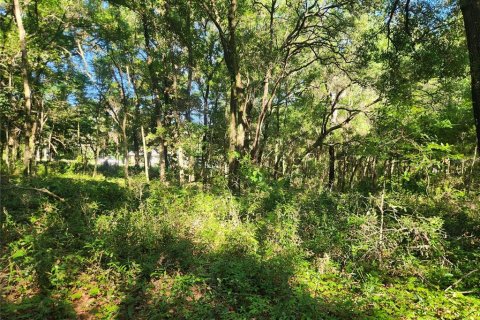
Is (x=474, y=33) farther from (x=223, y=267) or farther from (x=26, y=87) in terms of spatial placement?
(x=26, y=87)

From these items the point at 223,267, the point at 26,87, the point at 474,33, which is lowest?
the point at 223,267

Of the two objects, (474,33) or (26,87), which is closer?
(474,33)

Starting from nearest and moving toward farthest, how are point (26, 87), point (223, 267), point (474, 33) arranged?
point (223, 267)
point (474, 33)
point (26, 87)

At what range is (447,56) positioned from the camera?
8.34 meters

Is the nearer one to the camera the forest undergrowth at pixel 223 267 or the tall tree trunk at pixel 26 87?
the forest undergrowth at pixel 223 267

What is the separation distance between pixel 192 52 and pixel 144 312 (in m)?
13.6

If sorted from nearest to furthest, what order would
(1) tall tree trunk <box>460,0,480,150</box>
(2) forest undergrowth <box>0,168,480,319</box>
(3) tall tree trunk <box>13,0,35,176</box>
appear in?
(2) forest undergrowth <box>0,168,480,319</box> → (1) tall tree trunk <box>460,0,480,150</box> → (3) tall tree trunk <box>13,0,35,176</box>

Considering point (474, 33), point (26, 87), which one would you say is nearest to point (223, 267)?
point (474, 33)

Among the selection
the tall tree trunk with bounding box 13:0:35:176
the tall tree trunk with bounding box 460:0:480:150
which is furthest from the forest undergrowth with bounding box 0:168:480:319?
the tall tree trunk with bounding box 13:0:35:176

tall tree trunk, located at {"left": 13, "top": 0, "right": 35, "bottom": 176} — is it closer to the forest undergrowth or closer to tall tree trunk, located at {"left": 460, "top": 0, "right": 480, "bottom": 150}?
the forest undergrowth

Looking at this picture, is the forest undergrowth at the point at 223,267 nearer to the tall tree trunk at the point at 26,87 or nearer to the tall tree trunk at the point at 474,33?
the tall tree trunk at the point at 474,33

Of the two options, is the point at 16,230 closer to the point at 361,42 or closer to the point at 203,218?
the point at 203,218

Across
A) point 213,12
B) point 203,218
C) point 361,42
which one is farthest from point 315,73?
point 203,218

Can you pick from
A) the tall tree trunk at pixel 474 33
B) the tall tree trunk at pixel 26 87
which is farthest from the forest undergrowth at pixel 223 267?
the tall tree trunk at pixel 26 87
